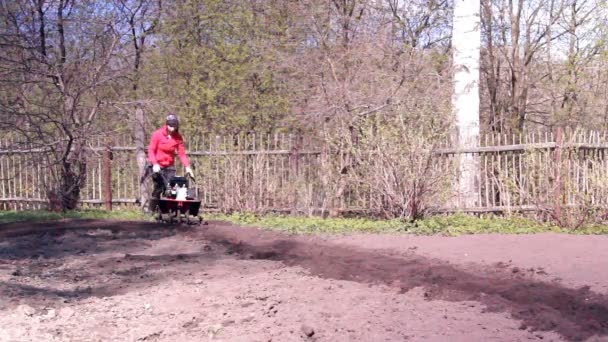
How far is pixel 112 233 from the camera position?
10.3 metres

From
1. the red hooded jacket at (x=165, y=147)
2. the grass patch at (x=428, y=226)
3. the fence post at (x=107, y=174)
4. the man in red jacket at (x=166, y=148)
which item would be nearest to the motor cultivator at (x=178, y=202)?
the man in red jacket at (x=166, y=148)

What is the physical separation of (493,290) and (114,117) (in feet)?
36.6

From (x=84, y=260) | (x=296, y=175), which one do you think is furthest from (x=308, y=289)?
(x=296, y=175)

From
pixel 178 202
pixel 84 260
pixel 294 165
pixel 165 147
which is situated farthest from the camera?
pixel 294 165

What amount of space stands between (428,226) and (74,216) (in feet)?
23.7

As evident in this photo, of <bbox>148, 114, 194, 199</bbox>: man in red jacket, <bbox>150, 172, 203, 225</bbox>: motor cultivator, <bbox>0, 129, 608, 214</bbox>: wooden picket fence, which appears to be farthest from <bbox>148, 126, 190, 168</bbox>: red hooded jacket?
<bbox>0, 129, 608, 214</bbox>: wooden picket fence

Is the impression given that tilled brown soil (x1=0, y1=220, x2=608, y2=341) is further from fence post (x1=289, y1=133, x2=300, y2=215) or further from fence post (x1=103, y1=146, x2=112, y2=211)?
fence post (x1=103, y1=146, x2=112, y2=211)

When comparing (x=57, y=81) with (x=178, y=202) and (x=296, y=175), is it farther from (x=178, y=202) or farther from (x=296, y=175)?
(x=296, y=175)

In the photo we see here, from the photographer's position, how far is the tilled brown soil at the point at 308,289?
5000mm

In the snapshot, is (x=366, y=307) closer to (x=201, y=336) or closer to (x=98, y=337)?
(x=201, y=336)

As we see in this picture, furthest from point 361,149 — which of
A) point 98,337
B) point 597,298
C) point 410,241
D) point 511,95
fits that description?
point 511,95

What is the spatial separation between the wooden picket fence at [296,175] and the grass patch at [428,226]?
0.46 metres

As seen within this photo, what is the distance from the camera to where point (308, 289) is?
6.14 metres

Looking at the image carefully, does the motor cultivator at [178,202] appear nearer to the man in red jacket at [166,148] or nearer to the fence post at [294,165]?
the man in red jacket at [166,148]
